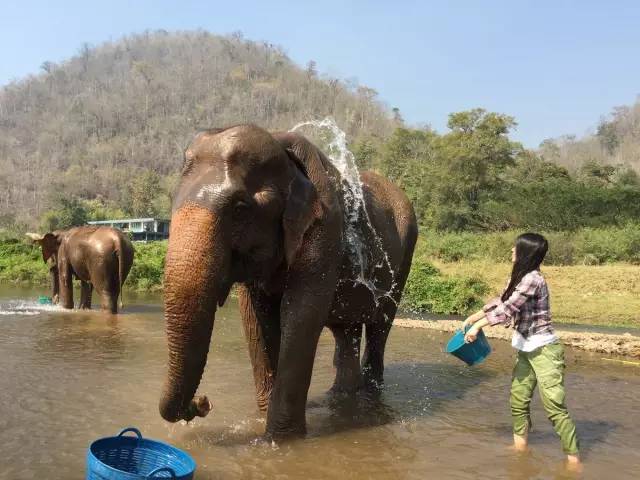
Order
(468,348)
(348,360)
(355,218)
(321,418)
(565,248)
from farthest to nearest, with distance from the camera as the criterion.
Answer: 1. (565,248)
2. (348,360)
3. (355,218)
4. (321,418)
5. (468,348)

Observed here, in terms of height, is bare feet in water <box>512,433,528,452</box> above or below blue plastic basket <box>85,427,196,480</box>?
below

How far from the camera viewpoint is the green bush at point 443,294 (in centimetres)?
1755

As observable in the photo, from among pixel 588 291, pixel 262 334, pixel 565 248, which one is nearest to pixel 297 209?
pixel 262 334

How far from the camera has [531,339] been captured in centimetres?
479

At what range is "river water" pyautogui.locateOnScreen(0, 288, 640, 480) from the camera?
14.6ft

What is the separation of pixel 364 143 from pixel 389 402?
67579 millimetres

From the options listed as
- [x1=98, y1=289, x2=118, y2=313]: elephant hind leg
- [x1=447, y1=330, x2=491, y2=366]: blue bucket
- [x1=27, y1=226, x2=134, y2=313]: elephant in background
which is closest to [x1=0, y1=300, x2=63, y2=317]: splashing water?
[x1=27, y1=226, x2=134, y2=313]: elephant in background

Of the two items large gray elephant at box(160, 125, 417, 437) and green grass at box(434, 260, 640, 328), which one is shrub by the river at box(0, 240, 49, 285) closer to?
green grass at box(434, 260, 640, 328)

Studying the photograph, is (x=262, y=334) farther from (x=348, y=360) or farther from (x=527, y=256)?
(x=527, y=256)

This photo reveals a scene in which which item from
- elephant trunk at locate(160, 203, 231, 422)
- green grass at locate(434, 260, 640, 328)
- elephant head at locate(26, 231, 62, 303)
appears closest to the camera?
elephant trunk at locate(160, 203, 231, 422)

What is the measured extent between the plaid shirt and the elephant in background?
992 centimetres

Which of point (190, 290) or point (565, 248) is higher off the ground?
point (190, 290)

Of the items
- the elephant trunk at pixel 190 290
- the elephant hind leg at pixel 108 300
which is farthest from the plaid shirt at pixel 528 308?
the elephant hind leg at pixel 108 300

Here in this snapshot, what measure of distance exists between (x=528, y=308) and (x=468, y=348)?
2.03ft
